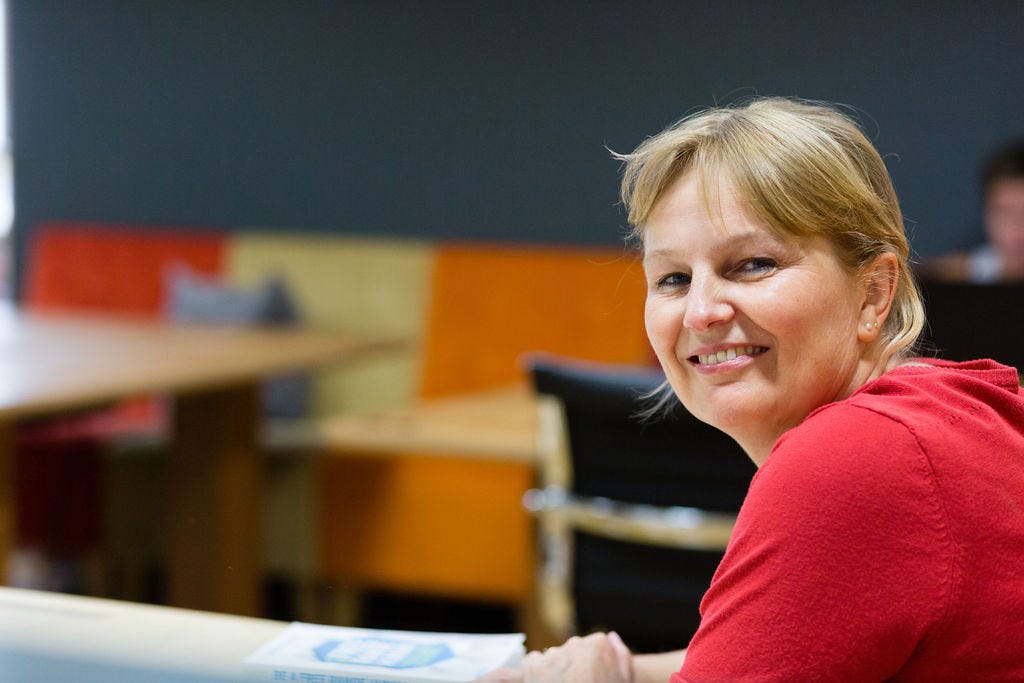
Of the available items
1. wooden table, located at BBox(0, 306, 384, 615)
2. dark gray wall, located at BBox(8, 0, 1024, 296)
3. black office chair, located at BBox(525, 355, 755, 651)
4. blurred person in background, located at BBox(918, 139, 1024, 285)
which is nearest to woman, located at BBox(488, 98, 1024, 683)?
black office chair, located at BBox(525, 355, 755, 651)

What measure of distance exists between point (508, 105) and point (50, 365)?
5.54 ft

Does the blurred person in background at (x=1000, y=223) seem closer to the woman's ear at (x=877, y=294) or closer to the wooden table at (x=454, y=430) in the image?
the wooden table at (x=454, y=430)

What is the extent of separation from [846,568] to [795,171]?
24 centimetres

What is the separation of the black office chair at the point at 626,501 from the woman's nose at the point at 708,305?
1.06 metres

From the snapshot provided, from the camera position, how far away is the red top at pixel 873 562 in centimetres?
66

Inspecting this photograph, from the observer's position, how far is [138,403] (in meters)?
4.06

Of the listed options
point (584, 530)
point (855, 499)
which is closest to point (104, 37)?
point (584, 530)

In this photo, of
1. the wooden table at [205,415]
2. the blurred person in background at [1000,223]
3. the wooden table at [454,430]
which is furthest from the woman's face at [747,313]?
the blurred person in background at [1000,223]

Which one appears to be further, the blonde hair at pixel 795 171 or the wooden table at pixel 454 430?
the wooden table at pixel 454 430

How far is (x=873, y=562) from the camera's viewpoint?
26.0 inches

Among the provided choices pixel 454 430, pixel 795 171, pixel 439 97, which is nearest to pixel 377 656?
pixel 795 171

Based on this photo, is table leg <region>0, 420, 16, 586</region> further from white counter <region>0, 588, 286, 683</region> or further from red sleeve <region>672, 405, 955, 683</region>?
red sleeve <region>672, 405, 955, 683</region>

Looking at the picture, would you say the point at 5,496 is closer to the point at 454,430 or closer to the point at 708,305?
the point at 454,430

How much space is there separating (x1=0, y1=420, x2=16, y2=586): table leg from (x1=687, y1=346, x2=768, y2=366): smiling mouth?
173cm
